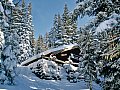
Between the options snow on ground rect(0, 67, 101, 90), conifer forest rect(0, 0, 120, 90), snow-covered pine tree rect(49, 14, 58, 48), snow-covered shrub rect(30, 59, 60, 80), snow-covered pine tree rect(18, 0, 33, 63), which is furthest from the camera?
snow-covered pine tree rect(49, 14, 58, 48)

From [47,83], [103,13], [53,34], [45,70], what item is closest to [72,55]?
[45,70]

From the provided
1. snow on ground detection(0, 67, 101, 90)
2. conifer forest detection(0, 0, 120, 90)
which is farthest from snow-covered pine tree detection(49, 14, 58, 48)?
snow on ground detection(0, 67, 101, 90)

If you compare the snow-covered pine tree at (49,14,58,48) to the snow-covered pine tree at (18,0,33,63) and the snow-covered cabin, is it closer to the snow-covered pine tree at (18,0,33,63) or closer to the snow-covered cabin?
the snow-covered pine tree at (18,0,33,63)

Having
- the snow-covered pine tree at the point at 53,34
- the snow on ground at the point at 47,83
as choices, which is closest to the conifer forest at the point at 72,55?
the snow on ground at the point at 47,83

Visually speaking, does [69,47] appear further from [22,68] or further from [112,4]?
[112,4]

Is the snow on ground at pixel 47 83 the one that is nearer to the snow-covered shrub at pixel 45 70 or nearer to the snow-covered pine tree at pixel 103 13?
the snow-covered shrub at pixel 45 70

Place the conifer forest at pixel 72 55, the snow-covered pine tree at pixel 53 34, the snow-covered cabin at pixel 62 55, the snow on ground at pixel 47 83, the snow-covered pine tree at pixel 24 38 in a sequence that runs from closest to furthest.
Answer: the conifer forest at pixel 72 55 → the snow on ground at pixel 47 83 → the snow-covered cabin at pixel 62 55 → the snow-covered pine tree at pixel 24 38 → the snow-covered pine tree at pixel 53 34

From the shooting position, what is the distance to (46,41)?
101688 mm

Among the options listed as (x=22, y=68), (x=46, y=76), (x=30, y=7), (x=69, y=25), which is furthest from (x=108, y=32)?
(x=30, y=7)

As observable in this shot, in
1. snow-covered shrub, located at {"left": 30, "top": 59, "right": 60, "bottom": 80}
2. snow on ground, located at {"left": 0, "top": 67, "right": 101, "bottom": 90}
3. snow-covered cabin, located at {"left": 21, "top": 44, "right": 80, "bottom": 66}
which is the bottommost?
snow on ground, located at {"left": 0, "top": 67, "right": 101, "bottom": 90}

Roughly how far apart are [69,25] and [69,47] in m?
17.3

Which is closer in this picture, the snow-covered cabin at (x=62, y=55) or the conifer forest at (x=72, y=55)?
the conifer forest at (x=72, y=55)

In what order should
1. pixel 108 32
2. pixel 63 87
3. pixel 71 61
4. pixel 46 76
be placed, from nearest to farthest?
1. pixel 108 32
2. pixel 63 87
3. pixel 46 76
4. pixel 71 61

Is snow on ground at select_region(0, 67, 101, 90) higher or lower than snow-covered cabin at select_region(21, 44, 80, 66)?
lower
